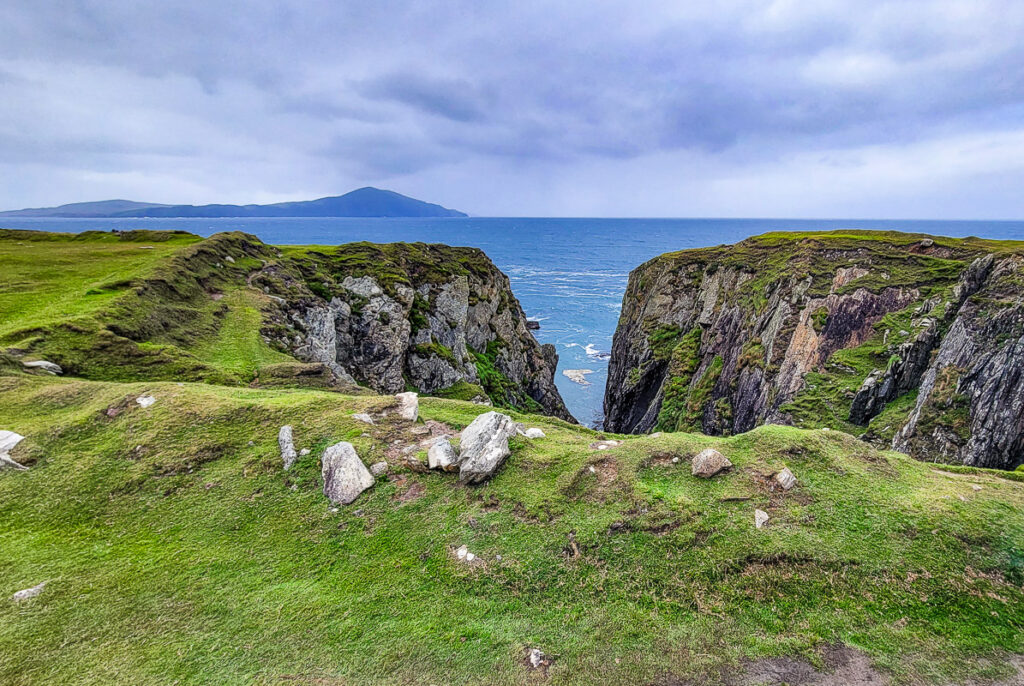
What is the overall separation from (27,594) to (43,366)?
43.1 feet

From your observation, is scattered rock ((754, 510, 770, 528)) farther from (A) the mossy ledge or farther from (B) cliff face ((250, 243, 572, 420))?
(B) cliff face ((250, 243, 572, 420))

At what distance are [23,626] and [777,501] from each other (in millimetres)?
15774

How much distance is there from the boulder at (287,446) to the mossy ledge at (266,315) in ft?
28.8

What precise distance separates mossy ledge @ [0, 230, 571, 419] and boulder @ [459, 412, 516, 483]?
1244 cm

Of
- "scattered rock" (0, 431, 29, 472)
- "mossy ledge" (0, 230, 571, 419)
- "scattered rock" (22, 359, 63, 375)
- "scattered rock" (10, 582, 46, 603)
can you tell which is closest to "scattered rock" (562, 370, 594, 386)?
"mossy ledge" (0, 230, 571, 419)

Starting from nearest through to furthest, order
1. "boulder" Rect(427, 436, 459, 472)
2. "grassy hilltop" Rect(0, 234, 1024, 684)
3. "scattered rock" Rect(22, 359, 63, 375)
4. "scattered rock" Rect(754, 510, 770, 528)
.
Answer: "grassy hilltop" Rect(0, 234, 1024, 684)
"scattered rock" Rect(754, 510, 770, 528)
"boulder" Rect(427, 436, 459, 472)
"scattered rock" Rect(22, 359, 63, 375)

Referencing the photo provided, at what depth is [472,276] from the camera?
6519 cm

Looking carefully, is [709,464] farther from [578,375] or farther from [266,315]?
[578,375]

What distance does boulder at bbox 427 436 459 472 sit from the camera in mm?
11500

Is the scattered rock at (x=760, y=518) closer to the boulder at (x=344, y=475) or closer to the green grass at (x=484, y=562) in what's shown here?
the green grass at (x=484, y=562)

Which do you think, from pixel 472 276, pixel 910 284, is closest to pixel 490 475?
pixel 910 284

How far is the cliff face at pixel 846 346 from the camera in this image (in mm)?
24375

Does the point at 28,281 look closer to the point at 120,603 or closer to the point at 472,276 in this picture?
the point at 120,603

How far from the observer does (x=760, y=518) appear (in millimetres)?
9891
